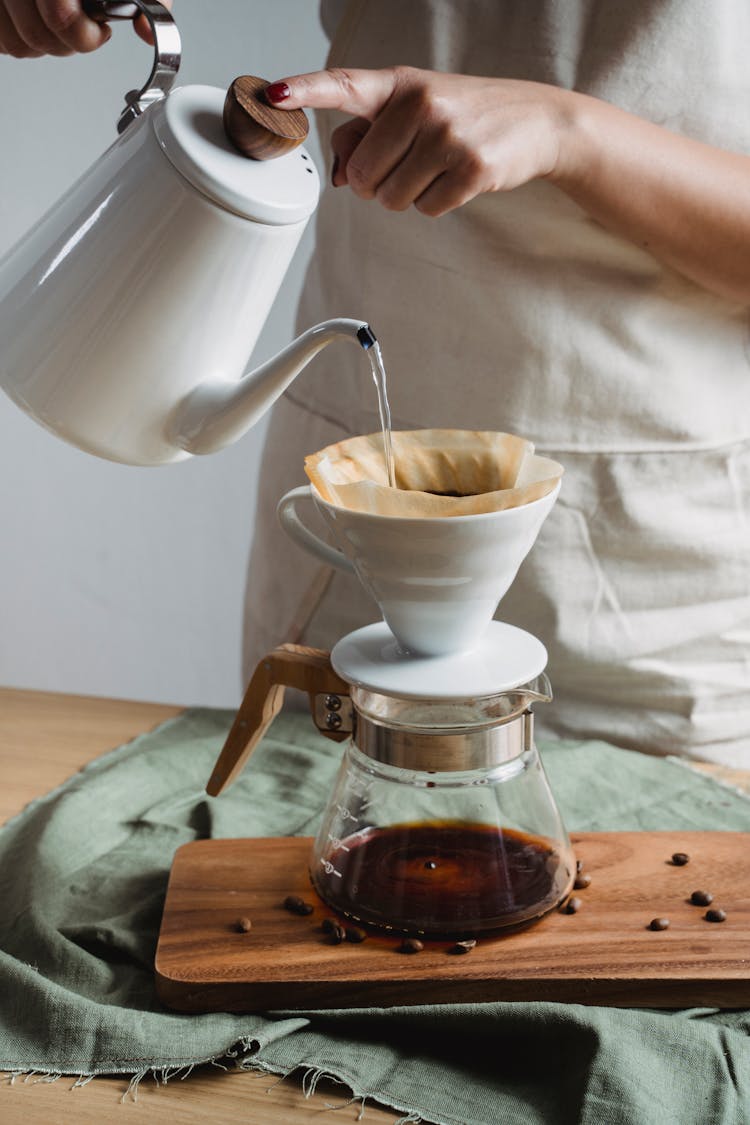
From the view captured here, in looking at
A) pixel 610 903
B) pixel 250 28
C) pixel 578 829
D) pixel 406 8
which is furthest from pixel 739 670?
pixel 250 28

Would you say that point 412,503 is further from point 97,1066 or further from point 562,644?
point 562,644

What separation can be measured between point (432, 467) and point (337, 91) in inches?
9.5

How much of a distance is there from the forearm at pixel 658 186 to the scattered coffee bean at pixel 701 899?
52cm

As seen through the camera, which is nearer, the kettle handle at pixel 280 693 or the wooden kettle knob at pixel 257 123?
the wooden kettle knob at pixel 257 123

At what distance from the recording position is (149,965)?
0.74 meters

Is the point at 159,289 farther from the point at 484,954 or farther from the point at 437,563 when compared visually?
the point at 484,954

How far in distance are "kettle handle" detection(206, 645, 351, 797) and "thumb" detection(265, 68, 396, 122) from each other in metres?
0.35

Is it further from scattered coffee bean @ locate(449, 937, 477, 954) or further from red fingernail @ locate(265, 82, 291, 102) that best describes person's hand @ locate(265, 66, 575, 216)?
scattered coffee bean @ locate(449, 937, 477, 954)

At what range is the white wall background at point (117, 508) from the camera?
1.98m

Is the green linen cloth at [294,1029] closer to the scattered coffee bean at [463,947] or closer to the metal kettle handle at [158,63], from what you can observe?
the scattered coffee bean at [463,947]

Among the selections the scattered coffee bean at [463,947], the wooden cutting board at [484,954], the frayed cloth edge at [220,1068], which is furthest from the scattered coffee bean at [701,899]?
the frayed cloth edge at [220,1068]

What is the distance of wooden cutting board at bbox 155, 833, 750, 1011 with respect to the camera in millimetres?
693

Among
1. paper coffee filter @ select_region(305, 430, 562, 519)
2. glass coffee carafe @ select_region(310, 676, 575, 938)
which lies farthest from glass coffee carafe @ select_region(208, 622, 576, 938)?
paper coffee filter @ select_region(305, 430, 562, 519)

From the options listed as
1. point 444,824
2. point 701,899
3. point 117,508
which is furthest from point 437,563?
point 117,508
